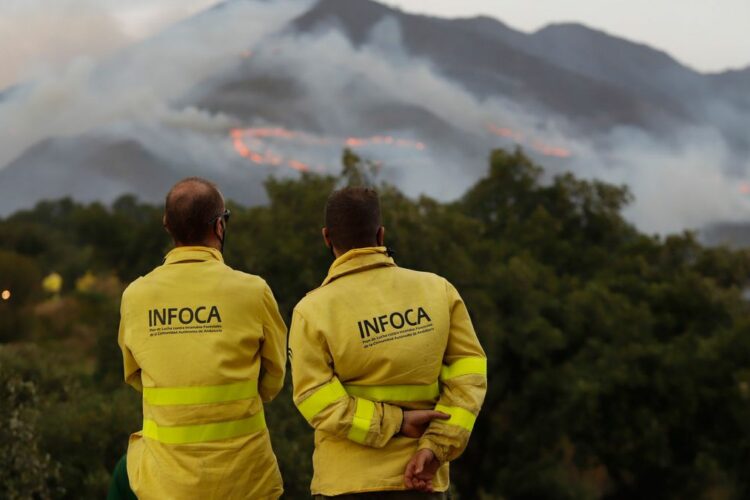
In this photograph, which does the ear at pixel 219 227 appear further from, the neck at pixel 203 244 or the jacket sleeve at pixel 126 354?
the jacket sleeve at pixel 126 354

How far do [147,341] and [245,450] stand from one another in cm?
68

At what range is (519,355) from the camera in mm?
36750

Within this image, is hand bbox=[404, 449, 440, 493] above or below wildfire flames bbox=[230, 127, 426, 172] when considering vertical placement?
above

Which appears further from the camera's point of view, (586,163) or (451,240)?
(586,163)

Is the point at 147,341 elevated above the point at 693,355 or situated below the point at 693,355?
above

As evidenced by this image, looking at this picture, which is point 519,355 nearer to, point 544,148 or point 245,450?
point 245,450

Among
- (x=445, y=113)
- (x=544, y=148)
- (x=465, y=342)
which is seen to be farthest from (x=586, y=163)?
(x=465, y=342)

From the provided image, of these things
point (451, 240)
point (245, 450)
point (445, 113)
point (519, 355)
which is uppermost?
point (245, 450)

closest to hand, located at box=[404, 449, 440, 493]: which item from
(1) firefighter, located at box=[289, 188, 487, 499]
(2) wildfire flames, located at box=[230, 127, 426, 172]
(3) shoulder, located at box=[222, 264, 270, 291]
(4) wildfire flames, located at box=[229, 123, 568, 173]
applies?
(1) firefighter, located at box=[289, 188, 487, 499]

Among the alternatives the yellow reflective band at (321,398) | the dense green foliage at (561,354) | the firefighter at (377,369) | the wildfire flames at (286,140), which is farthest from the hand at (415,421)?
the wildfire flames at (286,140)

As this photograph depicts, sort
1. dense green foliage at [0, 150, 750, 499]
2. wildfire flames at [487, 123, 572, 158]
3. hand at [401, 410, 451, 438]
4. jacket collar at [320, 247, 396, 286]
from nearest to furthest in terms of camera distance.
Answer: hand at [401, 410, 451, 438], jacket collar at [320, 247, 396, 286], dense green foliage at [0, 150, 750, 499], wildfire flames at [487, 123, 572, 158]

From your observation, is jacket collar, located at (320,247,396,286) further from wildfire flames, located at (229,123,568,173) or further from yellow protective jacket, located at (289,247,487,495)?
wildfire flames, located at (229,123,568,173)

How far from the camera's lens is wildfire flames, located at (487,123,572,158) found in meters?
159

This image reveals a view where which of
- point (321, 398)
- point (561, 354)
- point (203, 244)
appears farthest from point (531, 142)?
point (321, 398)
